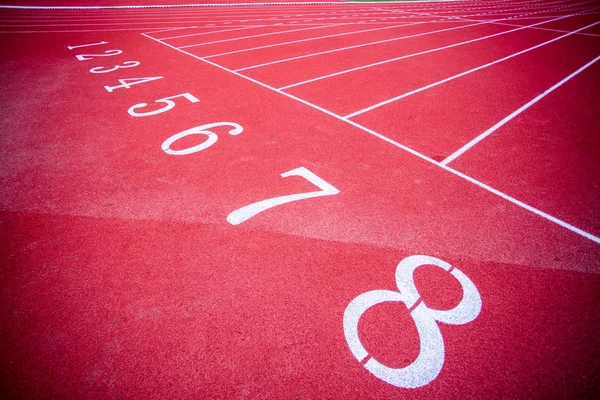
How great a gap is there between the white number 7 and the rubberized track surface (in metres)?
→ 0.03

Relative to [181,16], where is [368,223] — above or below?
below

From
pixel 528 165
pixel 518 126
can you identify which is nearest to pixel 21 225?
pixel 528 165

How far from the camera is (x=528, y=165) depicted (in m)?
3.69

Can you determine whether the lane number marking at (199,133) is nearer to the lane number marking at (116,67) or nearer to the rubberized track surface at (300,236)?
the rubberized track surface at (300,236)

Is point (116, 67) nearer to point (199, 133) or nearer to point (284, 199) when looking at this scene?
point (199, 133)

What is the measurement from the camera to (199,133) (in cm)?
433

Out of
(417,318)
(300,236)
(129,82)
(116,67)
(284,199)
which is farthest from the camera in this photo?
(116,67)

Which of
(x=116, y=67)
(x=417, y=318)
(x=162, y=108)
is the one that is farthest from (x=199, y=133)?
(x=116, y=67)

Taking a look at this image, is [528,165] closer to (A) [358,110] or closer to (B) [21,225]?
(A) [358,110]

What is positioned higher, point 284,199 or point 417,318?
point 284,199

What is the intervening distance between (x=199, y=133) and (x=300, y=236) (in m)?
2.39

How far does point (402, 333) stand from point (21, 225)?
11.1ft

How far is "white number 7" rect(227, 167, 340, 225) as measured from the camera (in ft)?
9.89

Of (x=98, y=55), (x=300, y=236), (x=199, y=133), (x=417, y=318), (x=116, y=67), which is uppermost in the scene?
(x=98, y=55)
